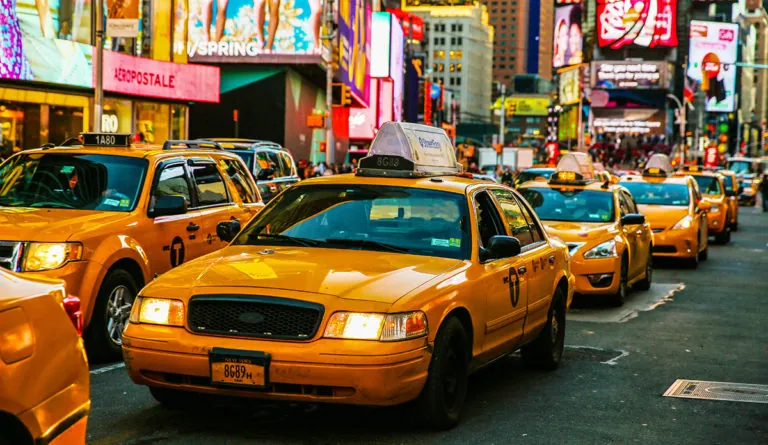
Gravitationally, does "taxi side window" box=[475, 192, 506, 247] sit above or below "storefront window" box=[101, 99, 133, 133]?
below

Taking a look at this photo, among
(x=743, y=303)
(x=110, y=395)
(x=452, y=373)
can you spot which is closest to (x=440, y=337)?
(x=452, y=373)

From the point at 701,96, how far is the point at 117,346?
15005cm

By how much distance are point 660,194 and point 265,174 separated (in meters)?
7.25

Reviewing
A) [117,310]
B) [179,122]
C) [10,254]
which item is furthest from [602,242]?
[179,122]

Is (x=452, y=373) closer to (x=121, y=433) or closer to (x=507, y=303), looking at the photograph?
(x=507, y=303)

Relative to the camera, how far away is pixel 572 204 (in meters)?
15.5

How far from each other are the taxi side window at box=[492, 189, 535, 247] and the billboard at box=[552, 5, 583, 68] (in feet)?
459

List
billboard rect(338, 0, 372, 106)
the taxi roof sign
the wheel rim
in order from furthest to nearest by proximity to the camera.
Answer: billboard rect(338, 0, 372, 106), the taxi roof sign, the wheel rim

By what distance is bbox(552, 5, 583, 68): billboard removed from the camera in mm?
147625

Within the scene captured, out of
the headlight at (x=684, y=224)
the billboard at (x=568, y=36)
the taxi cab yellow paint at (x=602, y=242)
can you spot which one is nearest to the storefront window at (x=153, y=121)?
the headlight at (x=684, y=224)

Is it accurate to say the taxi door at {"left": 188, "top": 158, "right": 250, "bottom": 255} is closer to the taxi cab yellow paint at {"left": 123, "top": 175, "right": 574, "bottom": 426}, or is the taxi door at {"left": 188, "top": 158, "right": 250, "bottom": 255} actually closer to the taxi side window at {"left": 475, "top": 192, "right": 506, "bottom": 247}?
the taxi cab yellow paint at {"left": 123, "top": 175, "right": 574, "bottom": 426}

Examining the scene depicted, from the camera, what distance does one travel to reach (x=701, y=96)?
152 metres

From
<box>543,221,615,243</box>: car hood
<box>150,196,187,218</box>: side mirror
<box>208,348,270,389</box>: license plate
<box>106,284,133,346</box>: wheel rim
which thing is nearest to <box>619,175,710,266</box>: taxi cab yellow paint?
<box>543,221,615,243</box>: car hood

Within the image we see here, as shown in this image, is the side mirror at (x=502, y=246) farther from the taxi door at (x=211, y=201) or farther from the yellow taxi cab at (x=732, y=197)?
the yellow taxi cab at (x=732, y=197)
